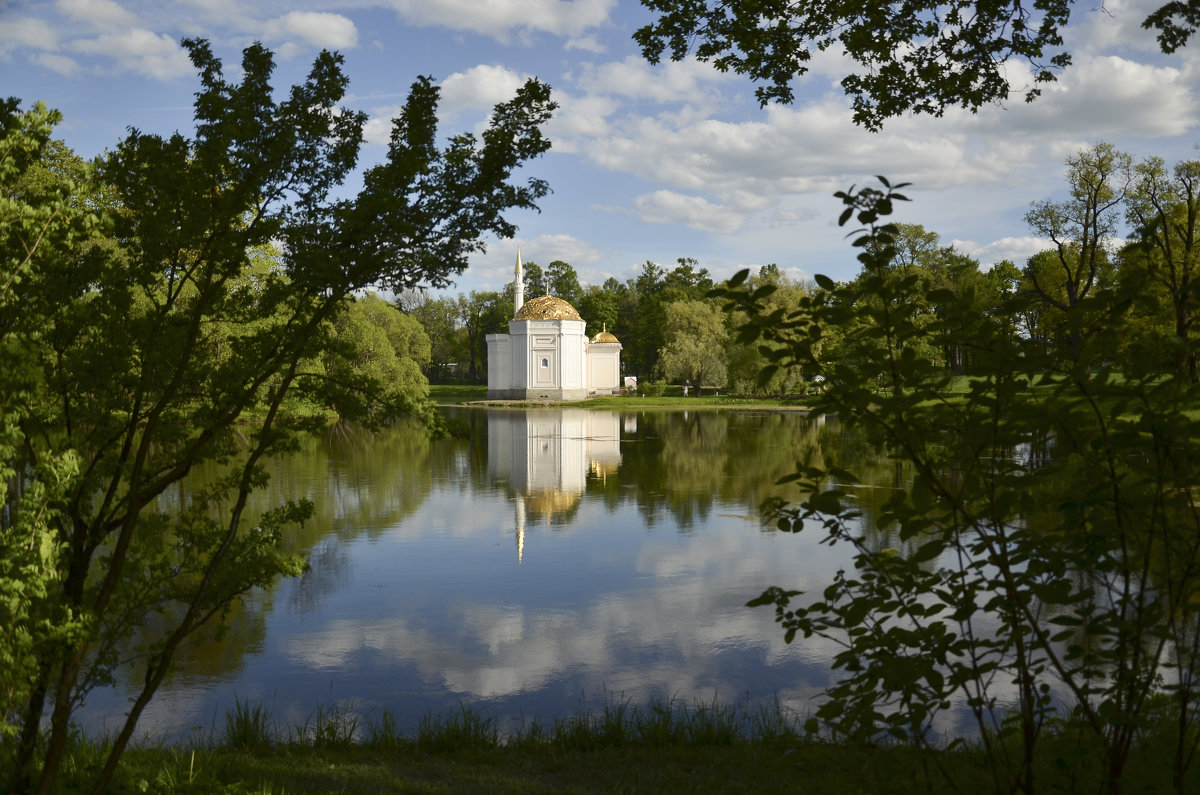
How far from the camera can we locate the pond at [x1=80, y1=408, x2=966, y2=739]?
654cm

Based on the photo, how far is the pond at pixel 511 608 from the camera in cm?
654

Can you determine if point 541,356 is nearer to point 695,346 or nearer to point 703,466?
point 695,346

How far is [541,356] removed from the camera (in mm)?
57031

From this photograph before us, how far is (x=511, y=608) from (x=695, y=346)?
4697cm

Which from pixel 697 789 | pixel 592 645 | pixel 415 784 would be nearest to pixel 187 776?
pixel 415 784

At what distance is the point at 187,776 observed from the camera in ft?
14.4

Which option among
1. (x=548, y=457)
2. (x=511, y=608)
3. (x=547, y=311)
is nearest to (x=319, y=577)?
(x=511, y=608)

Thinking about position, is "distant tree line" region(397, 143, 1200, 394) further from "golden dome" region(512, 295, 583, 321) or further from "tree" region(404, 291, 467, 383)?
"golden dome" region(512, 295, 583, 321)

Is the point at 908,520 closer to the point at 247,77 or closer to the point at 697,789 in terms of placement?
the point at 697,789

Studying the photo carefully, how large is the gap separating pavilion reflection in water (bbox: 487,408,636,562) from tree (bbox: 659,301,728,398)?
14776 millimetres

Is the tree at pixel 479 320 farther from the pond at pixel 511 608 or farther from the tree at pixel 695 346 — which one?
the pond at pixel 511 608

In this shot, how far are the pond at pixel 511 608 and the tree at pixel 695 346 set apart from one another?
36179mm

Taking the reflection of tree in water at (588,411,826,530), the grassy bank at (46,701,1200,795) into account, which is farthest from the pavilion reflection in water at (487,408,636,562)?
the grassy bank at (46,701,1200,795)

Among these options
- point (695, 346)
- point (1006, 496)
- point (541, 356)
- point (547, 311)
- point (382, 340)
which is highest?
point (547, 311)
